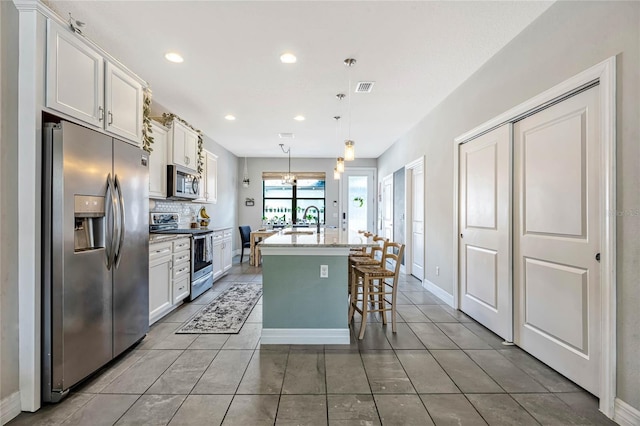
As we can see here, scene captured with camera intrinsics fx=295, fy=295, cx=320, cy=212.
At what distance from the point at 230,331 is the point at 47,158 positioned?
2046 millimetres

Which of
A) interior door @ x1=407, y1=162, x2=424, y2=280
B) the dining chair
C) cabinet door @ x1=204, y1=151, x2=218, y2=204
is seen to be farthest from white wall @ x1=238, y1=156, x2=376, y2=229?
interior door @ x1=407, y1=162, x2=424, y2=280

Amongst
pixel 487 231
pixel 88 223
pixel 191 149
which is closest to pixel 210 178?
pixel 191 149

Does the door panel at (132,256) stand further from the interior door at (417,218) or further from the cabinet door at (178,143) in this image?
the interior door at (417,218)

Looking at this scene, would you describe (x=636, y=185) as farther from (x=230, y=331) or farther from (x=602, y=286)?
(x=230, y=331)

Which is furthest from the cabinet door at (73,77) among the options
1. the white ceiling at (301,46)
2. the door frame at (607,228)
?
the door frame at (607,228)

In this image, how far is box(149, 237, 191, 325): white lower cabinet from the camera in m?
3.02

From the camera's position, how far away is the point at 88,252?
2000 millimetres

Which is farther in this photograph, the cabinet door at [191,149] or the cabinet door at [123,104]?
the cabinet door at [191,149]

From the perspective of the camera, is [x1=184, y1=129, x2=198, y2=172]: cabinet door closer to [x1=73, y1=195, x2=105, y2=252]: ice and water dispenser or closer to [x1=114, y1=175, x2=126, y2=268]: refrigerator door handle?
[x1=114, y1=175, x2=126, y2=268]: refrigerator door handle

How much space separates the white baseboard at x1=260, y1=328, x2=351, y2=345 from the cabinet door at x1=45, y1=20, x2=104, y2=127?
2.19 meters

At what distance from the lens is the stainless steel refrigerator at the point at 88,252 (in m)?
1.79

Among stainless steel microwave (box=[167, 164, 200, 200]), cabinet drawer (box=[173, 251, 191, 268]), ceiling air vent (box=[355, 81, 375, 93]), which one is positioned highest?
ceiling air vent (box=[355, 81, 375, 93])

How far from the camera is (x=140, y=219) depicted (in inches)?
100

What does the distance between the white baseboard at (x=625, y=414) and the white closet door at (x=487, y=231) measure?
3.16 feet
